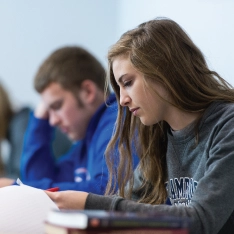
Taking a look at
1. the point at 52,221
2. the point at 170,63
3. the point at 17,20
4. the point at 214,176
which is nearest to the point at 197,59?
the point at 170,63

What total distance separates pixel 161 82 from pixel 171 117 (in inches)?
4.3

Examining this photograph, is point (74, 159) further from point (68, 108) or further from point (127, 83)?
point (127, 83)

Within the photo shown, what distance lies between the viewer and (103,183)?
1846 millimetres

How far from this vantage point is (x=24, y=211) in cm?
113

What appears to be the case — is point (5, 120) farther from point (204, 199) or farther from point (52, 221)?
point (52, 221)

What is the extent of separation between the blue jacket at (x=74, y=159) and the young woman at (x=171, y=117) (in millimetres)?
369

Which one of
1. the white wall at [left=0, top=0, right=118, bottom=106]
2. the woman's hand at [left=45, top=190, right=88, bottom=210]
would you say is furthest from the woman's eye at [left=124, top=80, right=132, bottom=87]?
the white wall at [left=0, top=0, right=118, bottom=106]

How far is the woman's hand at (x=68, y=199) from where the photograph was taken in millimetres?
1158

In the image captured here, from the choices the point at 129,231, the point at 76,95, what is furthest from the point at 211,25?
the point at 129,231

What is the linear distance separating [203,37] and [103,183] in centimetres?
55

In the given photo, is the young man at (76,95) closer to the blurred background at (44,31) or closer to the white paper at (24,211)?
the blurred background at (44,31)

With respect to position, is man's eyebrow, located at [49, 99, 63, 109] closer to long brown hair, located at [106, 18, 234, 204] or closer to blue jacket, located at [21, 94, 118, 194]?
Result: blue jacket, located at [21, 94, 118, 194]

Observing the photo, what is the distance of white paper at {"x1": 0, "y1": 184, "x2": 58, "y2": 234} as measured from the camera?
1111mm

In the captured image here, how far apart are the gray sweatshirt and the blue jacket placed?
17.8 inches
